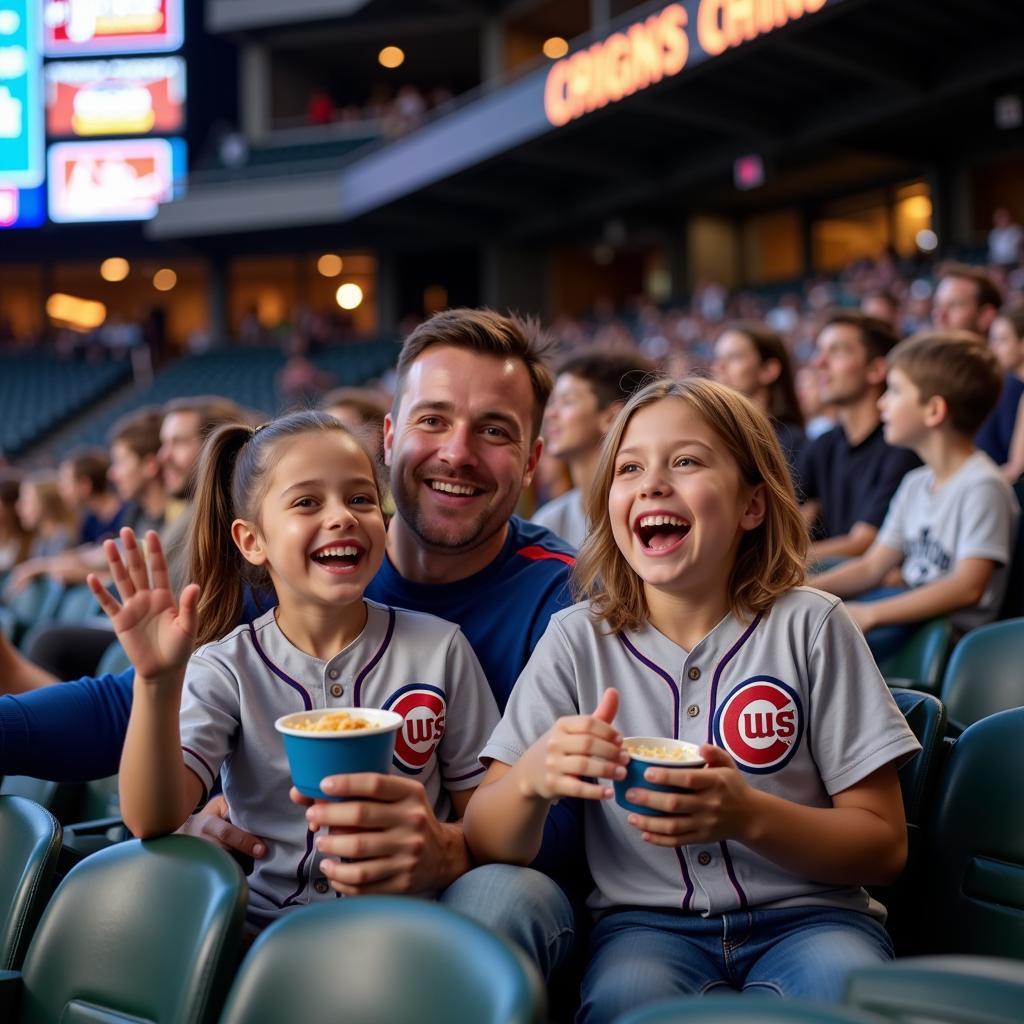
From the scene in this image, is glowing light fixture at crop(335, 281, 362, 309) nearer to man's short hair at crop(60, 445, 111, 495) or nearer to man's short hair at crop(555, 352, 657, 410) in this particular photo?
man's short hair at crop(60, 445, 111, 495)

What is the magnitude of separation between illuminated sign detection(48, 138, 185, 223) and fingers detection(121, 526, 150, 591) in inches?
724

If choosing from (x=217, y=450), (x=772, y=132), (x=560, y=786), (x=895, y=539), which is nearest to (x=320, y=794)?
(x=560, y=786)

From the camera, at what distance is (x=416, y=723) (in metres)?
1.78

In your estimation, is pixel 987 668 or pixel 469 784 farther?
pixel 987 668

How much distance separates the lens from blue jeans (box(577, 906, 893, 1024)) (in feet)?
4.74

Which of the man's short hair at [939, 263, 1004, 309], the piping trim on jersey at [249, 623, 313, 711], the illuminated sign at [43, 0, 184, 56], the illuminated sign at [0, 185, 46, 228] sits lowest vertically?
the piping trim on jersey at [249, 623, 313, 711]

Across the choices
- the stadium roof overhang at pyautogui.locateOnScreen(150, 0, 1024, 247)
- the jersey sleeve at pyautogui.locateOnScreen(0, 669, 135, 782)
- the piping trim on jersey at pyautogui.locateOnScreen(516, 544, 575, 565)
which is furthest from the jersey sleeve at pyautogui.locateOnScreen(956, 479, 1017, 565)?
the stadium roof overhang at pyautogui.locateOnScreen(150, 0, 1024, 247)

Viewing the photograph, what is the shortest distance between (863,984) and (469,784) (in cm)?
81

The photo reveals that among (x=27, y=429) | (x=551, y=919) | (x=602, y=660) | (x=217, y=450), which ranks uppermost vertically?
(x=27, y=429)

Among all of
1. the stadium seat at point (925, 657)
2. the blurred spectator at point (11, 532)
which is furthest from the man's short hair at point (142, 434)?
the stadium seat at point (925, 657)

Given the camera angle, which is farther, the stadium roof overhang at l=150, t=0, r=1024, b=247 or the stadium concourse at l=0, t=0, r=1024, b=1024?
the stadium roof overhang at l=150, t=0, r=1024, b=247

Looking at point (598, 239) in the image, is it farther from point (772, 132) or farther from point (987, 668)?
point (987, 668)

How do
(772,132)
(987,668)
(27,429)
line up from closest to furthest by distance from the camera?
(987,668) < (772,132) < (27,429)

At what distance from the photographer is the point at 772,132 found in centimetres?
1167
